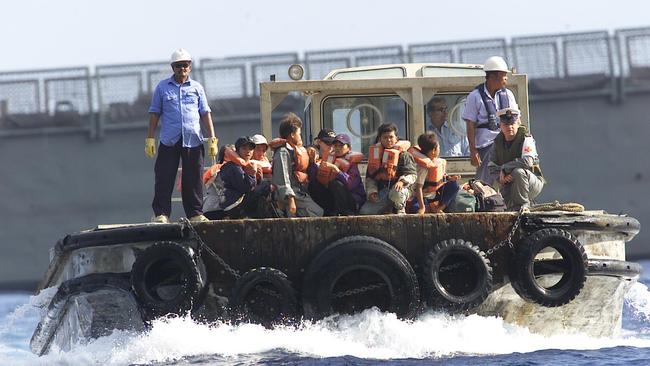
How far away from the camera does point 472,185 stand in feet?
43.1

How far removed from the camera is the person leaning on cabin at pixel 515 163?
A: 42.7 ft

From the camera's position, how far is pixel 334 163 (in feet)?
42.3

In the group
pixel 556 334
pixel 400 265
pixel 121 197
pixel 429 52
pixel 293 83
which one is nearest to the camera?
pixel 400 265

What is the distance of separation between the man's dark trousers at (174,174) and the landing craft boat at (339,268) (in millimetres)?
1197

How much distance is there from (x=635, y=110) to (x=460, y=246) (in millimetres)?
26932

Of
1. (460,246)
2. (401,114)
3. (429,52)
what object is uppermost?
(429,52)

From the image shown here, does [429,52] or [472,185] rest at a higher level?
[429,52]

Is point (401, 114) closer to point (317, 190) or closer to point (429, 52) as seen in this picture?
point (317, 190)

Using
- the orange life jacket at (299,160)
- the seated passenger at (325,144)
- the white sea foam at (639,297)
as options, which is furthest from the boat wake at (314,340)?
the white sea foam at (639,297)

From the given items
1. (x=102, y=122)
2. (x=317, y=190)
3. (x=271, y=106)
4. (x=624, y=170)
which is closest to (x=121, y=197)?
(x=102, y=122)

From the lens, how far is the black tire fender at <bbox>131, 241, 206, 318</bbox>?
39.4 ft

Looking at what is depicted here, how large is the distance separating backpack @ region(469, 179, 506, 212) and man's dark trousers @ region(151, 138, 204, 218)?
2.40 m

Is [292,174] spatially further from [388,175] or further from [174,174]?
[174,174]

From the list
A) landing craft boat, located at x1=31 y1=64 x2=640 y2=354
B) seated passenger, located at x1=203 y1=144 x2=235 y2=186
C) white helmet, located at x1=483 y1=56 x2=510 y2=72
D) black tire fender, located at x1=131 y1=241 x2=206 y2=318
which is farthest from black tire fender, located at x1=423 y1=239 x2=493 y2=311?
white helmet, located at x1=483 y1=56 x2=510 y2=72
